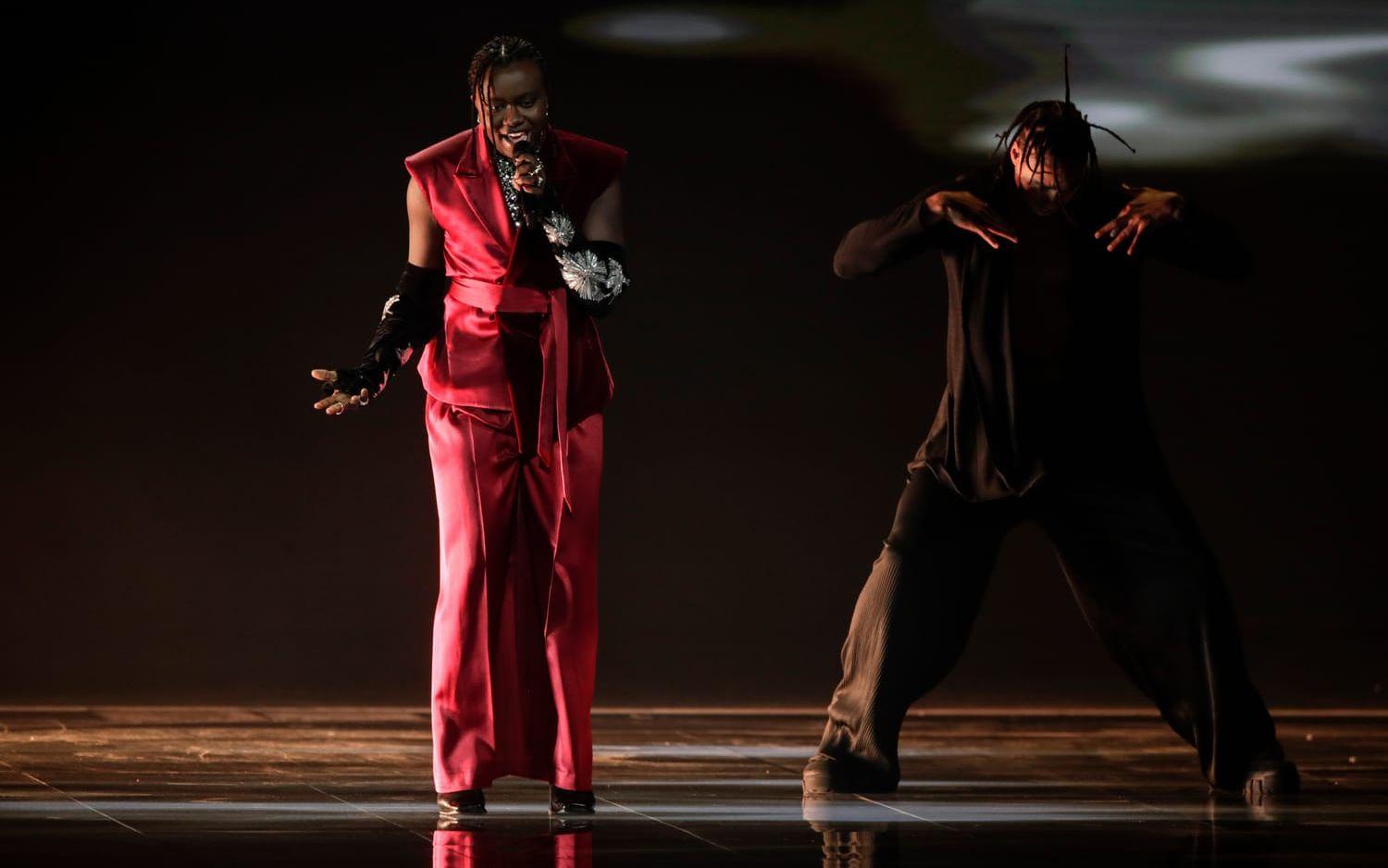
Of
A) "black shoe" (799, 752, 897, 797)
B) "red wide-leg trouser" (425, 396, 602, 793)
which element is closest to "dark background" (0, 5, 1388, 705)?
"black shoe" (799, 752, 897, 797)

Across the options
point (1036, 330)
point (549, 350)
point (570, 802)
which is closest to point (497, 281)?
point (549, 350)

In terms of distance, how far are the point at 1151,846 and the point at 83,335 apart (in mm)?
3497

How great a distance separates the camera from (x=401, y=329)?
3648 millimetres

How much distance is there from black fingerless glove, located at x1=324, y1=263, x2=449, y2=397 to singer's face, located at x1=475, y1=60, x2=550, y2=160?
276mm

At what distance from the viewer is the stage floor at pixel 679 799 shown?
3188mm

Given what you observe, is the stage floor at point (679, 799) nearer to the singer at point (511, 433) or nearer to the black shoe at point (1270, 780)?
the black shoe at point (1270, 780)

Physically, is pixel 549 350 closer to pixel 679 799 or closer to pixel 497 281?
pixel 497 281

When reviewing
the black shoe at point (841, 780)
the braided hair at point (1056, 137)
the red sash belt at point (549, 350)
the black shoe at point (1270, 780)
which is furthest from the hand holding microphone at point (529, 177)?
the black shoe at point (1270, 780)

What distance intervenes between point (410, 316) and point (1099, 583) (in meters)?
1.31

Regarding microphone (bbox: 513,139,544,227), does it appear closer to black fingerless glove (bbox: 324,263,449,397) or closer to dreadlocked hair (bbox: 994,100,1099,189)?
black fingerless glove (bbox: 324,263,449,397)

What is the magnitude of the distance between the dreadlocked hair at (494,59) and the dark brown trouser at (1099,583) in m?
1.05

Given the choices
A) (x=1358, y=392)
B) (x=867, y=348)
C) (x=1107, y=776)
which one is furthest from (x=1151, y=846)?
(x=1358, y=392)

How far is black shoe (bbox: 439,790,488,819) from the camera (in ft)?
11.6

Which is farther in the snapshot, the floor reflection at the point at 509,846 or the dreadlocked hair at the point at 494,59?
the dreadlocked hair at the point at 494,59
